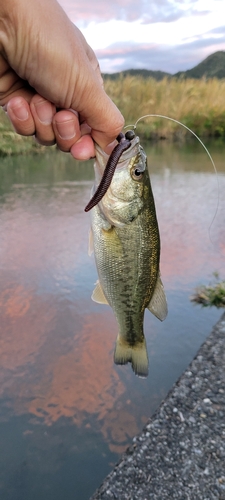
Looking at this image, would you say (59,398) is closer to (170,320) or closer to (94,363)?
(94,363)

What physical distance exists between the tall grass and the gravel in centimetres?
1085

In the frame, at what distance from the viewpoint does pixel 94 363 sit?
315 centimetres

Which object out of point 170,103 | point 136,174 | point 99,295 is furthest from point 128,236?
point 170,103

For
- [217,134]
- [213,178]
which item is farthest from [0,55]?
[217,134]

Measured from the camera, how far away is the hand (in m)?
1.50

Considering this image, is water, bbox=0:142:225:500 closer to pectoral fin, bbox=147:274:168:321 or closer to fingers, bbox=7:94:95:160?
pectoral fin, bbox=147:274:168:321

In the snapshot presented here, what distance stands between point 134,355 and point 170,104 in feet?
44.5

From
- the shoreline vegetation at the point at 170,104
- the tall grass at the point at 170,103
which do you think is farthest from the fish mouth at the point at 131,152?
the tall grass at the point at 170,103

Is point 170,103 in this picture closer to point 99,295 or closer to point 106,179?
point 99,295

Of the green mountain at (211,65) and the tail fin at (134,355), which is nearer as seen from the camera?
the tail fin at (134,355)

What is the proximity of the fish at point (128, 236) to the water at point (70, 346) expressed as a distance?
1.05m

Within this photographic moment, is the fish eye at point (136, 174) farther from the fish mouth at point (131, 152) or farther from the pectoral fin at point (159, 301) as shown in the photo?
the pectoral fin at point (159, 301)

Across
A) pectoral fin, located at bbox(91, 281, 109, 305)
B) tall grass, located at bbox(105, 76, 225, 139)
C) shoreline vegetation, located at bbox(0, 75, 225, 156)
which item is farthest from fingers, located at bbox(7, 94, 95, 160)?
tall grass, located at bbox(105, 76, 225, 139)

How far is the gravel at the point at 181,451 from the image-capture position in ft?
6.90
